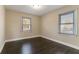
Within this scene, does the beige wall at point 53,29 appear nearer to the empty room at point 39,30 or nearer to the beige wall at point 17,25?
the empty room at point 39,30

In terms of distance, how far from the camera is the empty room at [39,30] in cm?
136

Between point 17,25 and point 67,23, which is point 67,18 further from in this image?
point 17,25

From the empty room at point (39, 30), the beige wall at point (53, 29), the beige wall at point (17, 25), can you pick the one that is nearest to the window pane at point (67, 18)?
the empty room at point (39, 30)

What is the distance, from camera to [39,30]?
155cm

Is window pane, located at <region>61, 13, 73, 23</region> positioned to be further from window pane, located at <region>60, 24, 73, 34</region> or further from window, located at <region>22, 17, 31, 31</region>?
window, located at <region>22, 17, 31, 31</region>

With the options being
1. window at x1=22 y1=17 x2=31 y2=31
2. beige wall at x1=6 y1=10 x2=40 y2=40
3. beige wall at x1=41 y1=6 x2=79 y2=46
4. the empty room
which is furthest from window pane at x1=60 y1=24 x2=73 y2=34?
window at x1=22 y1=17 x2=31 y2=31

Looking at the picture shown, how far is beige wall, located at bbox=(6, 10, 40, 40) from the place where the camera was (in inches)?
56.9

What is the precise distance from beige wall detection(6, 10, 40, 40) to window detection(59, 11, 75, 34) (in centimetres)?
49

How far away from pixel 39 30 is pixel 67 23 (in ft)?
1.95

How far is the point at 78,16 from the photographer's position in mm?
1370

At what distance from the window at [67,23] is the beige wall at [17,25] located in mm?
487

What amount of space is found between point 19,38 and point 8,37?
10.9 inches
